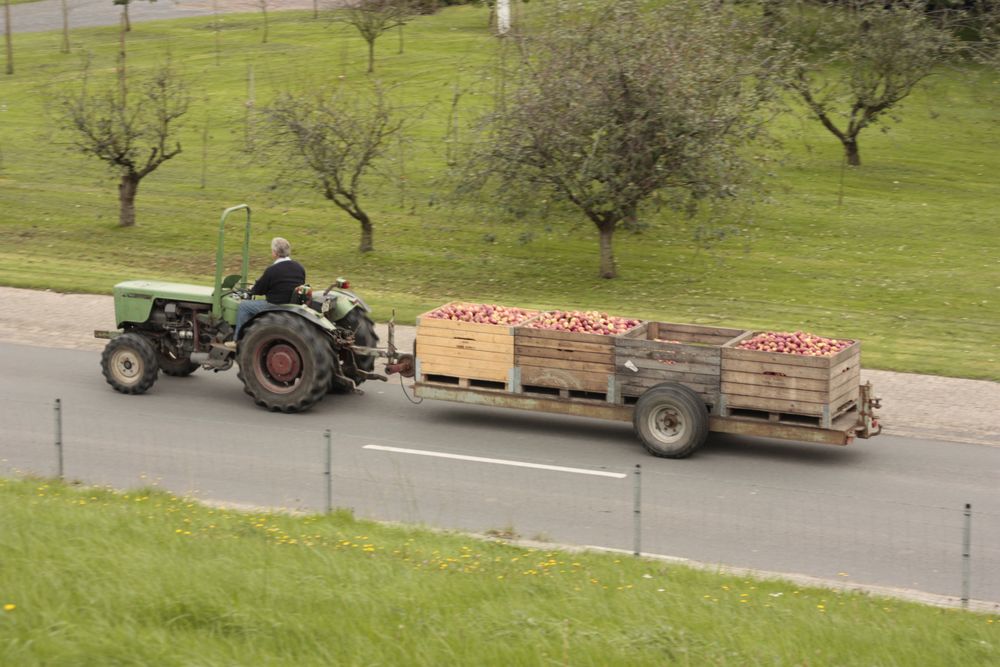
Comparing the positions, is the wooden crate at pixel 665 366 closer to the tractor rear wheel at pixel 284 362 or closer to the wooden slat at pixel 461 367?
the wooden slat at pixel 461 367

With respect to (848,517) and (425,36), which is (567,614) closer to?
(848,517)

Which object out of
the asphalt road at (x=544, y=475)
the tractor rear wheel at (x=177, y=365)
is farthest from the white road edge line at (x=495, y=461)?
the tractor rear wheel at (x=177, y=365)

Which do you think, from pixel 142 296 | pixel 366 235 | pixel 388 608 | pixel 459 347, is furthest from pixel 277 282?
pixel 366 235

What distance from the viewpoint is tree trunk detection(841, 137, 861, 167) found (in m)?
34.6

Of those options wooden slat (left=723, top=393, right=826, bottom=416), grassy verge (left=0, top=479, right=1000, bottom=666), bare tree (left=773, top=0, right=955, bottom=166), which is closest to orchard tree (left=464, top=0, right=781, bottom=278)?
wooden slat (left=723, top=393, right=826, bottom=416)

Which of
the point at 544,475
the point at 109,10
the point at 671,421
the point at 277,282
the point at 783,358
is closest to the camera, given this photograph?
the point at 544,475

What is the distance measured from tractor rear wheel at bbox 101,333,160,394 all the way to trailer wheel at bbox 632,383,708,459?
5840 millimetres

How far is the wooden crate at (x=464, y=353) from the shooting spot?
578 inches

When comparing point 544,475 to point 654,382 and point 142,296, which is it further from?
point 142,296

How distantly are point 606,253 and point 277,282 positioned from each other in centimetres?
966

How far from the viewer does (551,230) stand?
24.3 meters

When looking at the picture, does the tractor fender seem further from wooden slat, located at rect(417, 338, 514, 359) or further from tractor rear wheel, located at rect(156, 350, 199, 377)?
tractor rear wheel, located at rect(156, 350, 199, 377)

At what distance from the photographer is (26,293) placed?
2180 cm

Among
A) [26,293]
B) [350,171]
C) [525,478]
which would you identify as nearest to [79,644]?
[525,478]
